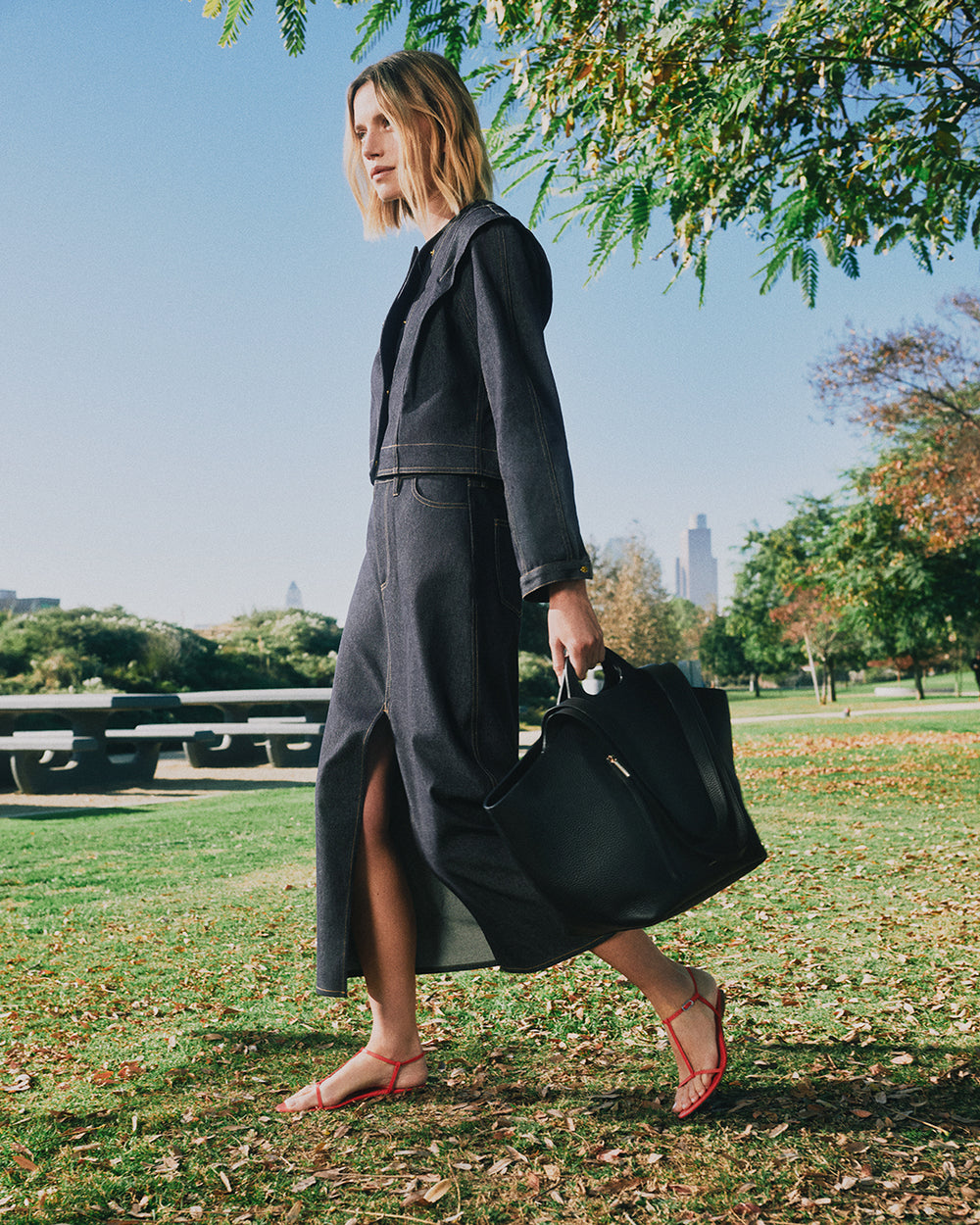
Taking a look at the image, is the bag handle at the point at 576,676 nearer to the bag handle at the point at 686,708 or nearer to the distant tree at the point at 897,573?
the bag handle at the point at 686,708

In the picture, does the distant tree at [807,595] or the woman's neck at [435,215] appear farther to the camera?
the distant tree at [807,595]

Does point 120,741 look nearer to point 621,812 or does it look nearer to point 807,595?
point 621,812

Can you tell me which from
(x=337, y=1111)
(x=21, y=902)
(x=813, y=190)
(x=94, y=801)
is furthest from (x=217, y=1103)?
(x=94, y=801)

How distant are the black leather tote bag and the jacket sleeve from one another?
293 millimetres

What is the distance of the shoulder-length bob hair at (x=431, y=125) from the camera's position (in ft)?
7.47

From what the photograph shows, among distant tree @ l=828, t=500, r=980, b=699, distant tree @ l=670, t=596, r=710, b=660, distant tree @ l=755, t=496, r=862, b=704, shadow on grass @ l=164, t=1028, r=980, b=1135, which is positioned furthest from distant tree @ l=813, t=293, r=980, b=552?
distant tree @ l=670, t=596, r=710, b=660

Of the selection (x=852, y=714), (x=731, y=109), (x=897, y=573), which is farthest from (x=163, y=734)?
(x=852, y=714)

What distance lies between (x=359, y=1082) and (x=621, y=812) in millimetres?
1026

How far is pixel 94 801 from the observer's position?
33.9 ft

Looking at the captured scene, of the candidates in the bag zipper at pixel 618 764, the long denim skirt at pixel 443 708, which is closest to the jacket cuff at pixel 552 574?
the long denim skirt at pixel 443 708

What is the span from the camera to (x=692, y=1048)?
2195 millimetres

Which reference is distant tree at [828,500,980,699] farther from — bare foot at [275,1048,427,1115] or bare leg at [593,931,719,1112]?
bare foot at [275,1048,427,1115]

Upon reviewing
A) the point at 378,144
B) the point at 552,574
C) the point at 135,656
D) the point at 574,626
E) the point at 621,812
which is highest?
the point at 378,144

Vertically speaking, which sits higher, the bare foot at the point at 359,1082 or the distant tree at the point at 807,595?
the distant tree at the point at 807,595
